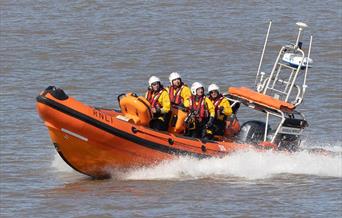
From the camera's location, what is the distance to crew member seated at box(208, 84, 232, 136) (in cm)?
1628

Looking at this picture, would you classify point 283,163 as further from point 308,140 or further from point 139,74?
point 139,74

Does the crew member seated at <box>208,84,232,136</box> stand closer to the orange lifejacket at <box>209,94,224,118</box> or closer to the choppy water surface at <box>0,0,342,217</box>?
the orange lifejacket at <box>209,94,224,118</box>

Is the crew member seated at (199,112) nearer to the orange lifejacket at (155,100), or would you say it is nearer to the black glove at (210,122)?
the black glove at (210,122)

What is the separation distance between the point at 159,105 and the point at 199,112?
568 millimetres

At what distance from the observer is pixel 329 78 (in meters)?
22.8

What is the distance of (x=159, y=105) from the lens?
15898 millimetres

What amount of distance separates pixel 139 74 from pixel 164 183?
8264 millimetres

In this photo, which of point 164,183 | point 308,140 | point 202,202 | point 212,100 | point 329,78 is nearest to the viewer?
point 202,202

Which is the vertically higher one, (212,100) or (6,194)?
(212,100)

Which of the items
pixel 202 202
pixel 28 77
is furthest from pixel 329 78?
pixel 202 202

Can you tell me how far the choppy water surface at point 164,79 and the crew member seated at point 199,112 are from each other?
563mm

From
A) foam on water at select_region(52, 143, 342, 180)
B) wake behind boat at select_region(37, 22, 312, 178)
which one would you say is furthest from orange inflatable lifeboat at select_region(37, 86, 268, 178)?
foam on water at select_region(52, 143, 342, 180)

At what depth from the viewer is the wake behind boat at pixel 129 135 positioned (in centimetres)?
1492

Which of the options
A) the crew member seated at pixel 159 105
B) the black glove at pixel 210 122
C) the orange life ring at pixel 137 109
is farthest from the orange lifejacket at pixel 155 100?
the black glove at pixel 210 122
